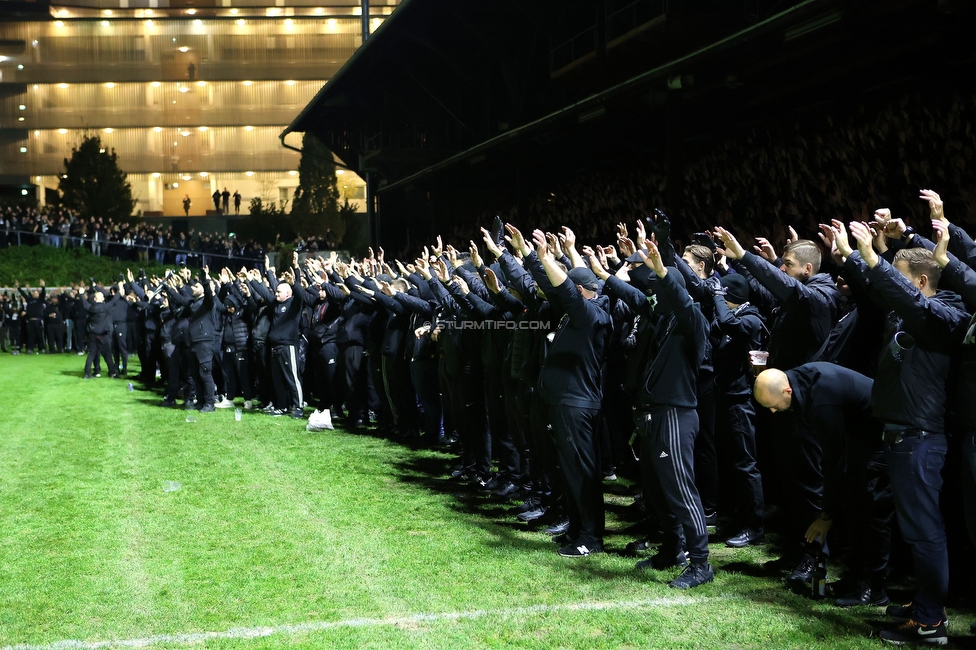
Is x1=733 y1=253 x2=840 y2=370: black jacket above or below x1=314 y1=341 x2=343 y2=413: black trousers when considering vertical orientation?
above

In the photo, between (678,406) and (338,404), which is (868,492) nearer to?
(678,406)

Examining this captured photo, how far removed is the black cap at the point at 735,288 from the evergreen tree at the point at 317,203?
148 ft

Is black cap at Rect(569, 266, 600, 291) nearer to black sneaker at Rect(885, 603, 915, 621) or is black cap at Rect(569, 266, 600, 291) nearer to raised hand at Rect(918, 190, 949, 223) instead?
raised hand at Rect(918, 190, 949, 223)

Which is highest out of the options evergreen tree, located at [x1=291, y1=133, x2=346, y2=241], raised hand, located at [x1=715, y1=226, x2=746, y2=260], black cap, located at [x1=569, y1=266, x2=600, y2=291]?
evergreen tree, located at [x1=291, y1=133, x2=346, y2=241]

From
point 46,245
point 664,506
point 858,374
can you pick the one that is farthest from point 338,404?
point 46,245

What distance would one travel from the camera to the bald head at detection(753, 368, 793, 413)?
18.2ft

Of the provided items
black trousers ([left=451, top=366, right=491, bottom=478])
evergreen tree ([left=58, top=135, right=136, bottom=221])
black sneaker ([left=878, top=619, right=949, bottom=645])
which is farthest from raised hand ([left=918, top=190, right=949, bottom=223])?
evergreen tree ([left=58, top=135, right=136, bottom=221])

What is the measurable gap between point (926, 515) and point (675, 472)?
5.22ft

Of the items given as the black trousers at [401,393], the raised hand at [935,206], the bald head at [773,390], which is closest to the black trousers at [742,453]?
the bald head at [773,390]

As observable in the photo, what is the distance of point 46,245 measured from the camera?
3875 cm

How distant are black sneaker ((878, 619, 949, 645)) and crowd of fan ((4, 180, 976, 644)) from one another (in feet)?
0.03

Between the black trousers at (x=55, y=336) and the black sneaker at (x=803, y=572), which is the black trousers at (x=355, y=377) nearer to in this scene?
the black sneaker at (x=803, y=572)

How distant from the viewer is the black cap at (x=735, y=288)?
7.77m

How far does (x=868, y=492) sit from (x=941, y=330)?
121 centimetres
